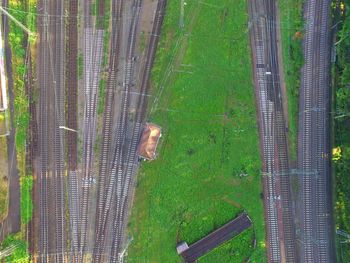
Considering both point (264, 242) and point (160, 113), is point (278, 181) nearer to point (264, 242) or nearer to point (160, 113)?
point (264, 242)

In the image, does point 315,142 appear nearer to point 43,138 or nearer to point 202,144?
point 202,144

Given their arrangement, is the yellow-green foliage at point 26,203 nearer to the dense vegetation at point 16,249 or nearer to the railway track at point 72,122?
the dense vegetation at point 16,249

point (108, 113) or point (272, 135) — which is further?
point (108, 113)

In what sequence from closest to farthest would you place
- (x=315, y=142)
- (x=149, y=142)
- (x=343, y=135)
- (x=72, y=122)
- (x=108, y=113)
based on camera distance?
(x=343, y=135) < (x=149, y=142) < (x=315, y=142) < (x=72, y=122) < (x=108, y=113)

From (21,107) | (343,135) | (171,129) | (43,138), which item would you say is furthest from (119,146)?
(343,135)

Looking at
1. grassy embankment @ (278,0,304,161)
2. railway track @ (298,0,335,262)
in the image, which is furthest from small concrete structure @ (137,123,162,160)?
railway track @ (298,0,335,262)

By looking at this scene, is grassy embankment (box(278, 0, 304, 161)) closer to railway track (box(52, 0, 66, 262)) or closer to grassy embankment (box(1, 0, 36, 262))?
railway track (box(52, 0, 66, 262))

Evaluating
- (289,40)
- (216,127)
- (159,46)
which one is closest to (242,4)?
(289,40)
